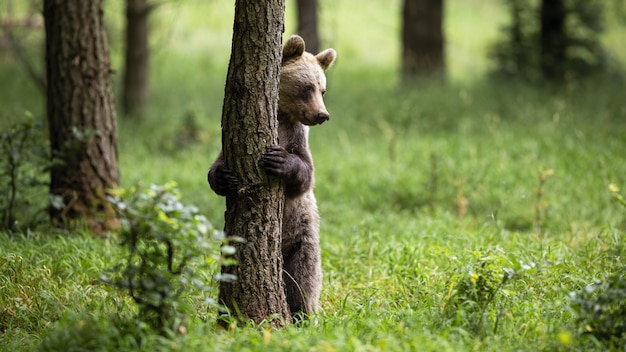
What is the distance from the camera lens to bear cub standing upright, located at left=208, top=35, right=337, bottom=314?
4.45 m

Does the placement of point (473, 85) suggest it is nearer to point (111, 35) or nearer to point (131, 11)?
point (131, 11)

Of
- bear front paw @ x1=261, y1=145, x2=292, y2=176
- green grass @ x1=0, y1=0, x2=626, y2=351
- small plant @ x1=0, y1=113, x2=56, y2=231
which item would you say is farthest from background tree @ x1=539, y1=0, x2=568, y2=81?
bear front paw @ x1=261, y1=145, x2=292, y2=176

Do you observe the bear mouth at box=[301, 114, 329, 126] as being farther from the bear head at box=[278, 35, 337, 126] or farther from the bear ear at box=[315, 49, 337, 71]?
the bear ear at box=[315, 49, 337, 71]

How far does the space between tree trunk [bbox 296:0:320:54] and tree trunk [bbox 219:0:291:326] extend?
7343 millimetres

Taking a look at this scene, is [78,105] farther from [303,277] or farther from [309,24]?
[309,24]

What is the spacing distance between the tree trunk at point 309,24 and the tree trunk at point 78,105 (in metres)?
5.42

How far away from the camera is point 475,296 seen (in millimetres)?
3973

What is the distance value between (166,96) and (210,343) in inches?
433

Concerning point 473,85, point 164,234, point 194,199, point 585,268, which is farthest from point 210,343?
point 473,85

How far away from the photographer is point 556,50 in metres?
13.0

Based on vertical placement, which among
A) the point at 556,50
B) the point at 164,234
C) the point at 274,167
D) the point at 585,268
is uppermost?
the point at 556,50

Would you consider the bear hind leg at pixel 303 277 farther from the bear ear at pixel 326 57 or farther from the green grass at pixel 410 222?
the bear ear at pixel 326 57

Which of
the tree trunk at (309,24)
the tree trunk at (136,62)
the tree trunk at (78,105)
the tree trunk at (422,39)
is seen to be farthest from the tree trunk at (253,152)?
the tree trunk at (422,39)

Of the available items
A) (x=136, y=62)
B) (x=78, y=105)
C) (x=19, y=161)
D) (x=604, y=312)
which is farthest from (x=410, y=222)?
(x=136, y=62)
